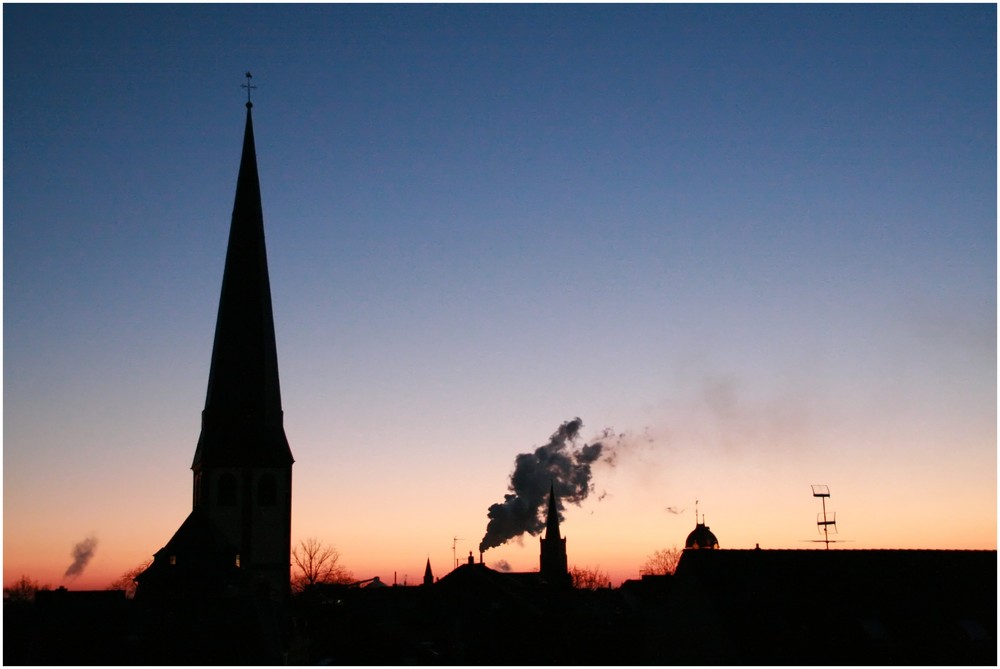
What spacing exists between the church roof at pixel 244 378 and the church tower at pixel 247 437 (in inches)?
2.3

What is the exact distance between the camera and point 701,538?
396 ft

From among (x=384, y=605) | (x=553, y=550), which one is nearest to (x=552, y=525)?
(x=553, y=550)

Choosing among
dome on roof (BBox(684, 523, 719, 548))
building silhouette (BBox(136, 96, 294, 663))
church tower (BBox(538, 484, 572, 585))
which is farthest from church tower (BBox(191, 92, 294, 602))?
dome on roof (BBox(684, 523, 719, 548))

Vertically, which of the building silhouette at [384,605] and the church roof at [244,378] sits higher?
the church roof at [244,378]

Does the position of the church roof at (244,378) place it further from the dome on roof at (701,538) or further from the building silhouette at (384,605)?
the dome on roof at (701,538)

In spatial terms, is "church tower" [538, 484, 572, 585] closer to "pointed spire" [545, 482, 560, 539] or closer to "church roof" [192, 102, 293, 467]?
"pointed spire" [545, 482, 560, 539]

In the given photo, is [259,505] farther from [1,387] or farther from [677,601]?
[1,387]

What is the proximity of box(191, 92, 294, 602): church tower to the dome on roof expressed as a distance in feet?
201

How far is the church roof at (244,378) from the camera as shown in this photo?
69.6 meters

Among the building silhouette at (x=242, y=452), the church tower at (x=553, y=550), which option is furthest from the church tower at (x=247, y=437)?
the church tower at (x=553, y=550)

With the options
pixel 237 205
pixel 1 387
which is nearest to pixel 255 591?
pixel 237 205

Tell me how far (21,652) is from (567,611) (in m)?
29.5

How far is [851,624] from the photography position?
38.6 m

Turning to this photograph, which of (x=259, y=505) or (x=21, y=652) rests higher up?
(x=259, y=505)
